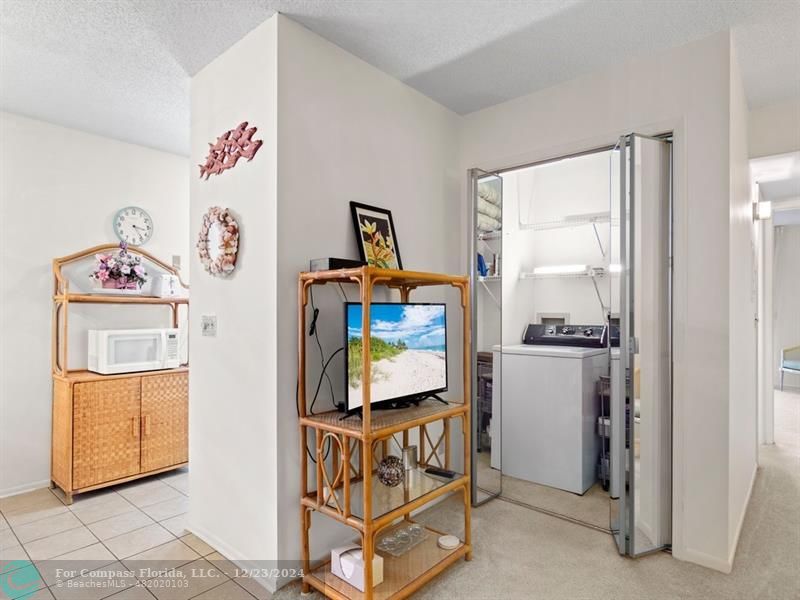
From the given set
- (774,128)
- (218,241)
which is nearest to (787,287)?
(774,128)

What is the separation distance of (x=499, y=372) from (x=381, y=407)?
1225 mm

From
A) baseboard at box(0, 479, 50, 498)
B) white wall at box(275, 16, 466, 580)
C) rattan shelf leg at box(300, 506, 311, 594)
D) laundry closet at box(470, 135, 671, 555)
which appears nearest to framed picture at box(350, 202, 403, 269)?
white wall at box(275, 16, 466, 580)

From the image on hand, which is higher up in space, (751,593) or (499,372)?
(499,372)

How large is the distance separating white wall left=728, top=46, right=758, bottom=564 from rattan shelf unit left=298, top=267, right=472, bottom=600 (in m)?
1.24

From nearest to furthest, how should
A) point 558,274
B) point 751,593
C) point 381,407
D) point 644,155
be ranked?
point 751,593
point 381,407
point 644,155
point 558,274

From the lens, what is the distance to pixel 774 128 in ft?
9.82

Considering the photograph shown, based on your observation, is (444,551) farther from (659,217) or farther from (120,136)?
(120,136)

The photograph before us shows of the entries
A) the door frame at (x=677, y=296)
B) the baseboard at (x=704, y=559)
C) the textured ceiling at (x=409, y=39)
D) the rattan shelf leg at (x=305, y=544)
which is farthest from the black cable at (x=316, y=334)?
the baseboard at (x=704, y=559)

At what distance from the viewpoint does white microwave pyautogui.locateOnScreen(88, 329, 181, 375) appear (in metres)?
3.00

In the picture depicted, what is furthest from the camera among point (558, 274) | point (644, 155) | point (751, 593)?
point (558, 274)

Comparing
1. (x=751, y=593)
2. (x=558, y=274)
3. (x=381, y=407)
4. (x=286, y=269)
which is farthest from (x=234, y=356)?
(x=558, y=274)

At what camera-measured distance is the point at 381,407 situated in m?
2.06

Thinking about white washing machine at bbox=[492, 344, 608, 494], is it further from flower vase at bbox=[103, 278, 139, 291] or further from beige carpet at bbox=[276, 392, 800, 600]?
flower vase at bbox=[103, 278, 139, 291]

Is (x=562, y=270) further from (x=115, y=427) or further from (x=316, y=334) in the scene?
(x=115, y=427)
